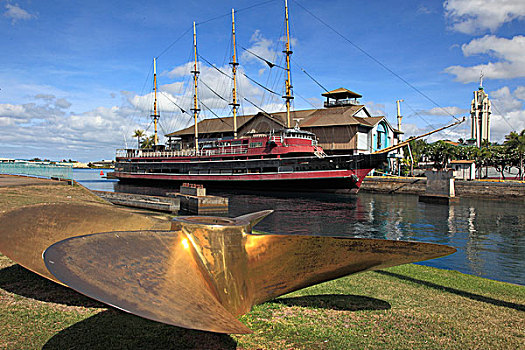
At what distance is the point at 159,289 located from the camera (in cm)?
275

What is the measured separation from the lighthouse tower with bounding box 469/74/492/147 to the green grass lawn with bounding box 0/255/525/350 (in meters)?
95.8

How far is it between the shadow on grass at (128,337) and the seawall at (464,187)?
35255 mm

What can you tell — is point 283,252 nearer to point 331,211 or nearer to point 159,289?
point 159,289

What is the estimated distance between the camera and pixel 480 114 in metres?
90.2

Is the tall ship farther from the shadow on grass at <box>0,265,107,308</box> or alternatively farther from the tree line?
the shadow on grass at <box>0,265,107,308</box>

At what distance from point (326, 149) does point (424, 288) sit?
1730 inches

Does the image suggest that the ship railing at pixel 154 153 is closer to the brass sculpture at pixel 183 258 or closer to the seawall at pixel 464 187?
the seawall at pixel 464 187

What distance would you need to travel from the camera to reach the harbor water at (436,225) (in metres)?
11.6

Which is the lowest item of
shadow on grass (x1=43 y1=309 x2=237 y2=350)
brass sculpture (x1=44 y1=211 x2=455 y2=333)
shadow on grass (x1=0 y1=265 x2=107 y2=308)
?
shadow on grass (x1=43 y1=309 x2=237 y2=350)

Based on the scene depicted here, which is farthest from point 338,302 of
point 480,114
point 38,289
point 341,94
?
point 480,114

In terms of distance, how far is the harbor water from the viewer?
455 inches

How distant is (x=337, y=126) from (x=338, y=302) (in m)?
45.1

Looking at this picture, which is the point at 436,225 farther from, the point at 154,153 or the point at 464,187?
the point at 154,153

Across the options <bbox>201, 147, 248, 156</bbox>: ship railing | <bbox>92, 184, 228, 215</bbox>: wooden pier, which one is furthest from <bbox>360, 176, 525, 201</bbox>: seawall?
<bbox>92, 184, 228, 215</bbox>: wooden pier
